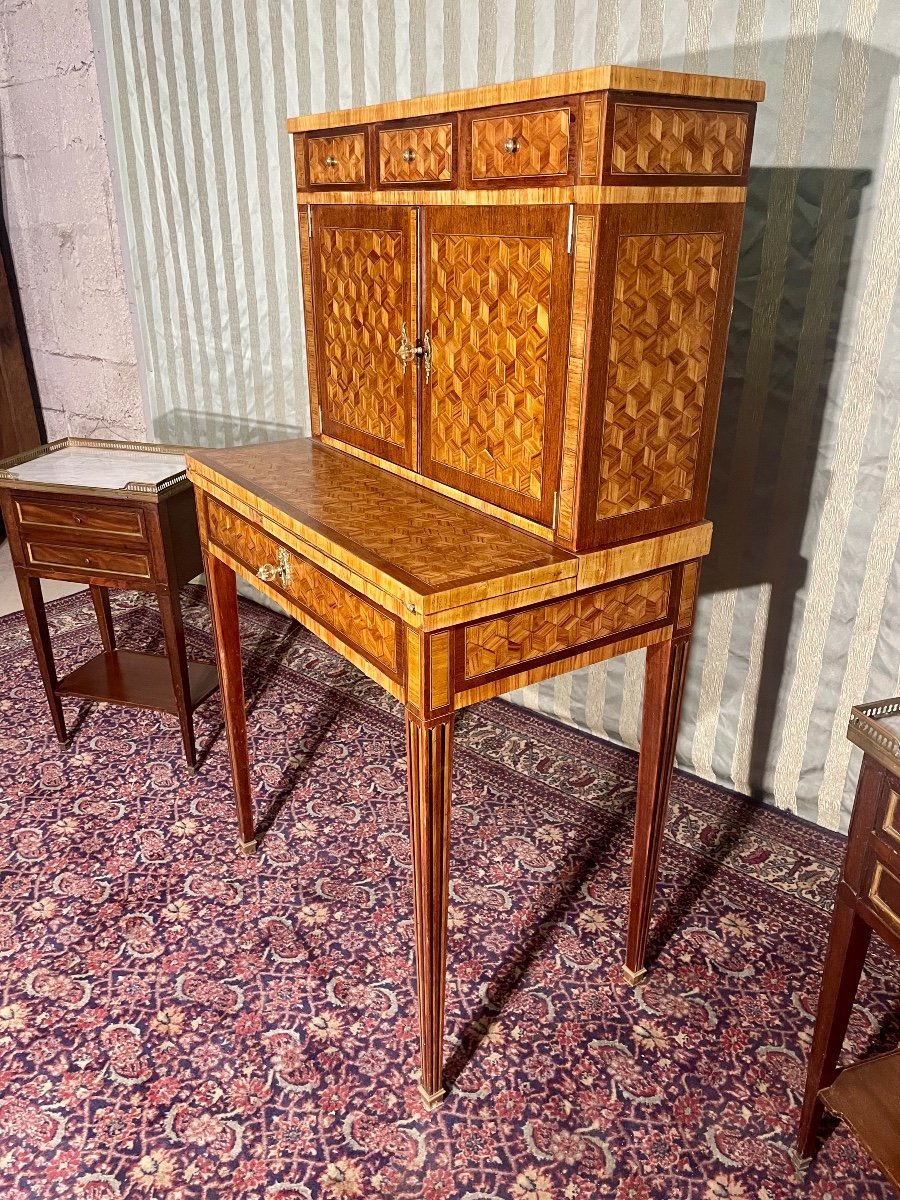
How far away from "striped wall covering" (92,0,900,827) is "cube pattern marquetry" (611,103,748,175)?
28.1 inches

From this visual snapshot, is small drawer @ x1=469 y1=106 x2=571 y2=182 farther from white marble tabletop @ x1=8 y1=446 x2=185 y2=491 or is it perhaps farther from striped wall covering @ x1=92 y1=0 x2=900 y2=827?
white marble tabletop @ x1=8 y1=446 x2=185 y2=491

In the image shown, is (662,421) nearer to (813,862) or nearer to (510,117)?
(510,117)

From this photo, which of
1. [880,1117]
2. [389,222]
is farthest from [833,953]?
[389,222]

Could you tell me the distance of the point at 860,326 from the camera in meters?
2.06

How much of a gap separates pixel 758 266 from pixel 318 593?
53.7 inches

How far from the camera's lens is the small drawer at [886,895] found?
1.36m

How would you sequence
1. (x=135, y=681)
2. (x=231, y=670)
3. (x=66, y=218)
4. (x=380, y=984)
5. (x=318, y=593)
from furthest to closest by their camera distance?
(x=66, y=218)
(x=135, y=681)
(x=231, y=670)
(x=380, y=984)
(x=318, y=593)

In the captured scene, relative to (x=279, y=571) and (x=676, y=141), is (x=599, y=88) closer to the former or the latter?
(x=676, y=141)

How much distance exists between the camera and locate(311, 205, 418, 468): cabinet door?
1.80 metres

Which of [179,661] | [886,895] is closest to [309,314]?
[179,661]

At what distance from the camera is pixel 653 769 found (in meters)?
1.84

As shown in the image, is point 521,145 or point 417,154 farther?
point 417,154

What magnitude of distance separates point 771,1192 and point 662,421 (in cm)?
138

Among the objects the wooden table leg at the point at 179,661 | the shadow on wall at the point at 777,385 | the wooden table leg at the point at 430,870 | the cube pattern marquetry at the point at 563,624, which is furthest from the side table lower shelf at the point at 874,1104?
the wooden table leg at the point at 179,661
